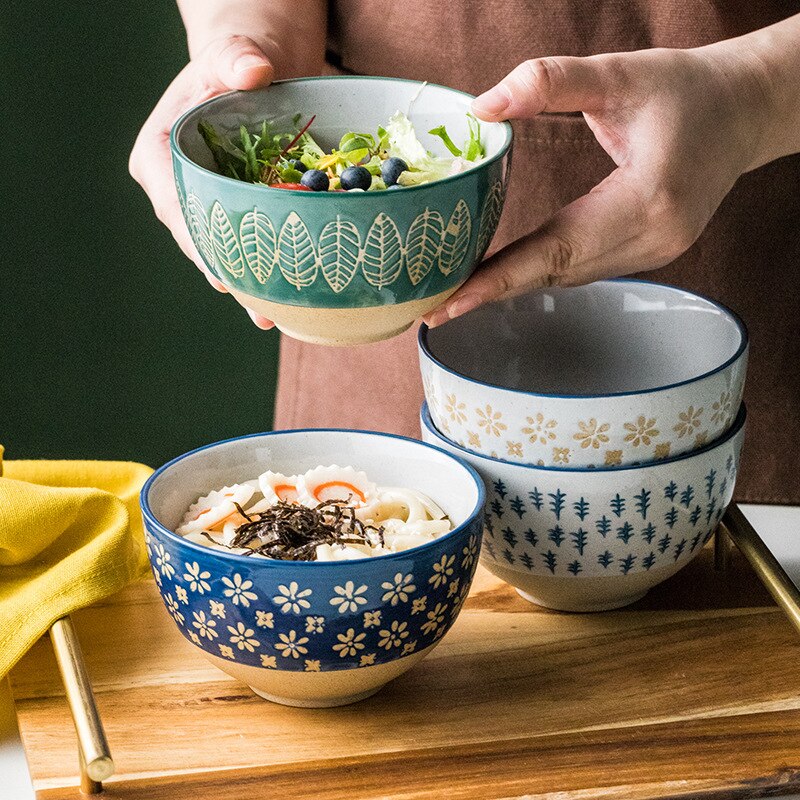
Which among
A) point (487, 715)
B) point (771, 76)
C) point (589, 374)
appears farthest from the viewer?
point (589, 374)

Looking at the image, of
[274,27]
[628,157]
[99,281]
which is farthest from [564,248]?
[99,281]

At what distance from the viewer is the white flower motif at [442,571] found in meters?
0.80

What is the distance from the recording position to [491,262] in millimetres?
862

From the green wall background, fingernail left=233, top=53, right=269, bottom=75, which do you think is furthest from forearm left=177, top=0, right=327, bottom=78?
the green wall background

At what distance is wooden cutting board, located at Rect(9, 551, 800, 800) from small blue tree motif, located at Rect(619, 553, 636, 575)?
6cm

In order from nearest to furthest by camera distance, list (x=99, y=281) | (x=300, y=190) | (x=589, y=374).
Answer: (x=300, y=190)
(x=589, y=374)
(x=99, y=281)

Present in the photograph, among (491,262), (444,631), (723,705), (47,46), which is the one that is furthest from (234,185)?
(47,46)

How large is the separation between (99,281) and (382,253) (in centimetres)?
150

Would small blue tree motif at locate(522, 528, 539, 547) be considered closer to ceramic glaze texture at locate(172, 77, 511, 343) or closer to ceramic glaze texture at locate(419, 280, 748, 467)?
ceramic glaze texture at locate(419, 280, 748, 467)

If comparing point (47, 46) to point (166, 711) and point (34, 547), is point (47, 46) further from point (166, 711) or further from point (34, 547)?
point (166, 711)

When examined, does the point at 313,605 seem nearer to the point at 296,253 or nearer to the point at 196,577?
the point at 196,577

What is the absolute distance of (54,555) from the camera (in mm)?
985

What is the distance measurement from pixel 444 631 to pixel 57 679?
0.93 ft

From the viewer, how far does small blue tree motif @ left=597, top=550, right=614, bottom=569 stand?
91 cm
